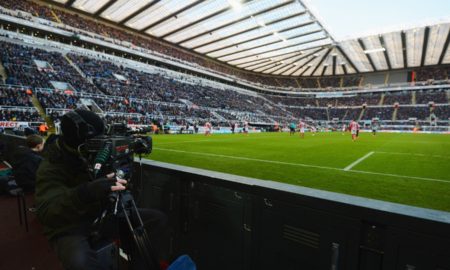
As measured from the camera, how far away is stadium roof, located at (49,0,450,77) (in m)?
33.6

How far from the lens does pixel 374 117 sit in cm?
5791

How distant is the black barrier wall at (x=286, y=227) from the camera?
53.4 inches

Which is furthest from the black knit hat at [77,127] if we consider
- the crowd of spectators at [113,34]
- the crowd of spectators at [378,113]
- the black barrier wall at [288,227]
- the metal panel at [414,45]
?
the crowd of spectators at [378,113]

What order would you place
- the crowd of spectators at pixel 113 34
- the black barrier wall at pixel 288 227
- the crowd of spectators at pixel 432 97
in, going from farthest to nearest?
1. the crowd of spectators at pixel 432 97
2. the crowd of spectators at pixel 113 34
3. the black barrier wall at pixel 288 227

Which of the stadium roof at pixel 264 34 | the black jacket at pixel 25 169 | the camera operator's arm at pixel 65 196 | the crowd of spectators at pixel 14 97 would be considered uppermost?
the stadium roof at pixel 264 34

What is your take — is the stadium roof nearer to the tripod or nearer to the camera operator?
the camera operator

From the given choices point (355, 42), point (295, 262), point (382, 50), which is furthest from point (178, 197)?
point (382, 50)

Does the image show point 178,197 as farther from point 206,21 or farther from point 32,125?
point 206,21

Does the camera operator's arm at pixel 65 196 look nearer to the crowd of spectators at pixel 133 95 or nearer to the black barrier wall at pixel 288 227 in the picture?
the black barrier wall at pixel 288 227

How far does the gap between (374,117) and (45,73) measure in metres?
63.8

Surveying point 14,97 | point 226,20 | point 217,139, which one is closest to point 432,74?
point 226,20

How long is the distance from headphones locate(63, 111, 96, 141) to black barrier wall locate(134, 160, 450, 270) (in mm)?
1018

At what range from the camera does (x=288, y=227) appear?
1844 millimetres

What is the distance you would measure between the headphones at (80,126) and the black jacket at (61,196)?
0.30m
